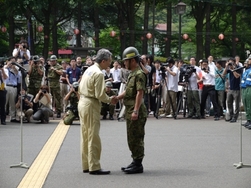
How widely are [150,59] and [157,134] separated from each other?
625 centimetres

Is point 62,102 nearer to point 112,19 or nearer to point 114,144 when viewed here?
point 114,144

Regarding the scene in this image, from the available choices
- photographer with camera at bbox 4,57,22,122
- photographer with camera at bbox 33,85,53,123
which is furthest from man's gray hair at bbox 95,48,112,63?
photographer with camera at bbox 4,57,22,122

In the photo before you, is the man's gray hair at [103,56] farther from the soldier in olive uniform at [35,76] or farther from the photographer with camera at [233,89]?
the soldier in olive uniform at [35,76]

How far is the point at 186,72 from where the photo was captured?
23.2 m

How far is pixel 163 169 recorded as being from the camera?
12.1 metres

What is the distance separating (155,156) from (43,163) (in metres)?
2.29

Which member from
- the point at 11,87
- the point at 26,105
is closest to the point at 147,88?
the point at 26,105

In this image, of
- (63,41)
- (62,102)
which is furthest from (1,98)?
(63,41)

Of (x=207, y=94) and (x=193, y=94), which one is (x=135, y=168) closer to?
(x=193, y=94)

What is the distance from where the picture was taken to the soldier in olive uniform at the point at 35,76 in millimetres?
22452

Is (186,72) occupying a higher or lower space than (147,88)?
higher

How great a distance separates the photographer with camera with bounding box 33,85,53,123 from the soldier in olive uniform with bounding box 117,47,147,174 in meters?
9.81

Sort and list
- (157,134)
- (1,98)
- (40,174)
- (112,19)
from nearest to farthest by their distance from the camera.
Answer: (40,174) < (157,134) < (1,98) < (112,19)

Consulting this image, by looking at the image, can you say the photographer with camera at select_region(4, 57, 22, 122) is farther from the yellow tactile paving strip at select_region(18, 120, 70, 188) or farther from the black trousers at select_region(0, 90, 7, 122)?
the yellow tactile paving strip at select_region(18, 120, 70, 188)
